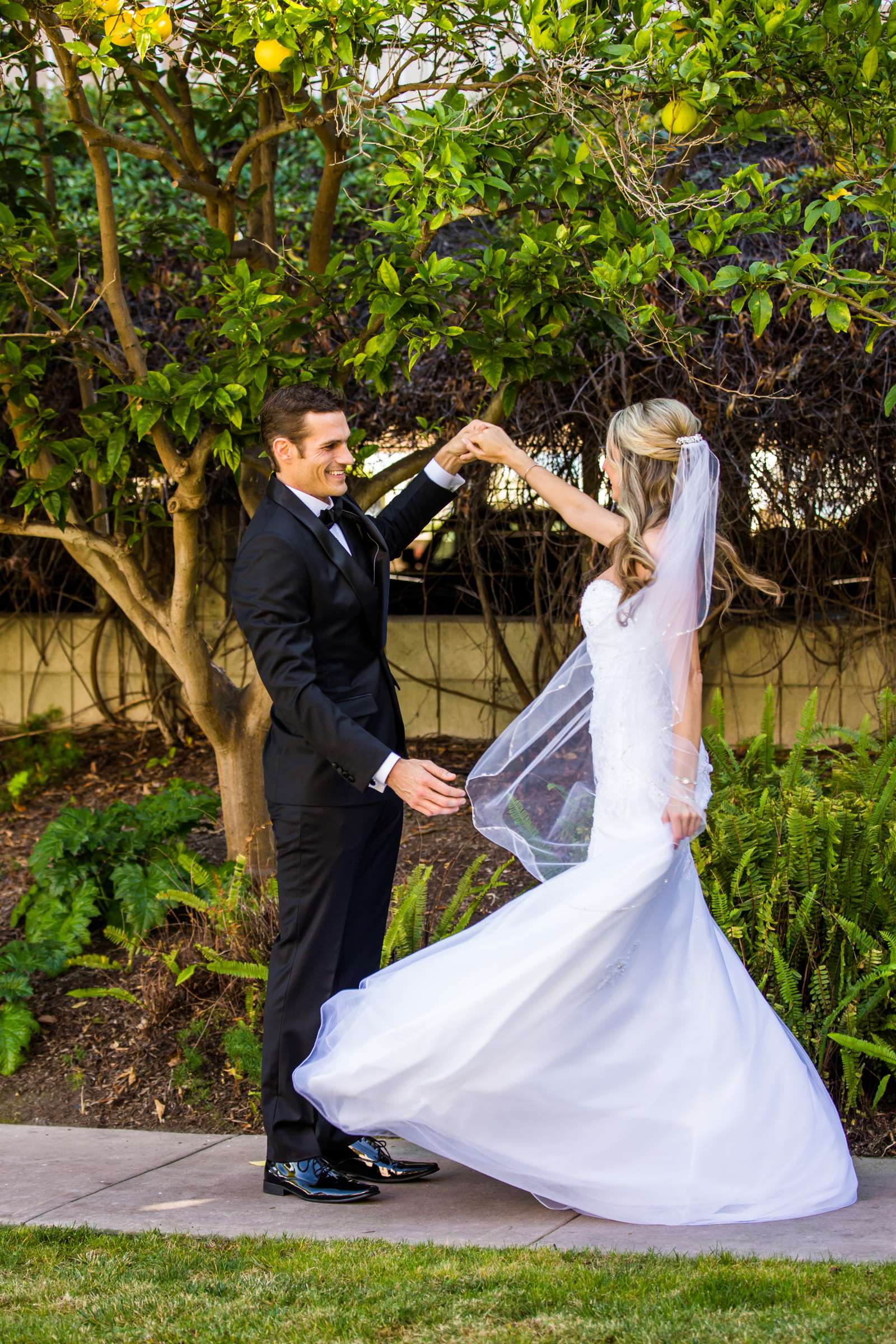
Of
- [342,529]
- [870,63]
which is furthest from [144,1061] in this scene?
[870,63]

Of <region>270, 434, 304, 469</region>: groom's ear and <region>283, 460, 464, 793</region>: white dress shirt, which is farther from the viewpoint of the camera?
<region>270, 434, 304, 469</region>: groom's ear

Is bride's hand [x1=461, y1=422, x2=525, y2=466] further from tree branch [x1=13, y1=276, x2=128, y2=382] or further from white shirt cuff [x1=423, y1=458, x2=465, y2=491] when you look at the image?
tree branch [x1=13, y1=276, x2=128, y2=382]

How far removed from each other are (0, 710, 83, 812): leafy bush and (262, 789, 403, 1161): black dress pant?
3966mm

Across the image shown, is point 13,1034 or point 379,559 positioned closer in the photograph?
point 379,559

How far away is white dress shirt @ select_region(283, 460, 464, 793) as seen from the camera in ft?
11.2

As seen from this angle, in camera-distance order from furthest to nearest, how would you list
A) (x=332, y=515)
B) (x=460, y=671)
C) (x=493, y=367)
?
(x=460, y=671)
(x=493, y=367)
(x=332, y=515)

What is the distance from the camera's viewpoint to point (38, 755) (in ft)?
26.0

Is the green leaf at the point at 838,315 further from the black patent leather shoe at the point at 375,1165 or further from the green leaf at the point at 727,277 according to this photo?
the black patent leather shoe at the point at 375,1165

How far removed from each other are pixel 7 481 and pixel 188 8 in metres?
3.45

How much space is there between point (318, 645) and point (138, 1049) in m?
2.00

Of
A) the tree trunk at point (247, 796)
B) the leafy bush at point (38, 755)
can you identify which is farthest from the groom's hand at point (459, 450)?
the leafy bush at point (38, 755)

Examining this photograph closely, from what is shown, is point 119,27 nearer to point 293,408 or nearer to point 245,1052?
point 293,408

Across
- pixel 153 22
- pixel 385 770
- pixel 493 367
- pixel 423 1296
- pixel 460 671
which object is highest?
pixel 153 22

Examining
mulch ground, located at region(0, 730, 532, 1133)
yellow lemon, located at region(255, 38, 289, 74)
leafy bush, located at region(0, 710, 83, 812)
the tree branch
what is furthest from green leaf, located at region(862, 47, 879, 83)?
leafy bush, located at region(0, 710, 83, 812)
